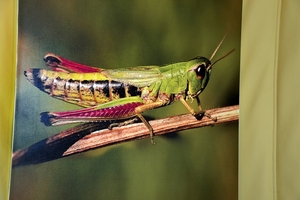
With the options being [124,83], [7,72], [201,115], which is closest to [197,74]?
[201,115]

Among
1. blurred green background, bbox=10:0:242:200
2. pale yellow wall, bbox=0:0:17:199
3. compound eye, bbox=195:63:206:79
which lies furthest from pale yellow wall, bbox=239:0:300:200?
pale yellow wall, bbox=0:0:17:199

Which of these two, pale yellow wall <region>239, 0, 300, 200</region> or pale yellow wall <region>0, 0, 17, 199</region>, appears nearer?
pale yellow wall <region>0, 0, 17, 199</region>

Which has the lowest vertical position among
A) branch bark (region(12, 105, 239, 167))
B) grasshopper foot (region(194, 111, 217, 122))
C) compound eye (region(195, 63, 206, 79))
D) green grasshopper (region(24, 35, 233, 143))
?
branch bark (region(12, 105, 239, 167))

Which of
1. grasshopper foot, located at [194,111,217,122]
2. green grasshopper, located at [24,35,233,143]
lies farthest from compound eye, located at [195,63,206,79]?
grasshopper foot, located at [194,111,217,122]

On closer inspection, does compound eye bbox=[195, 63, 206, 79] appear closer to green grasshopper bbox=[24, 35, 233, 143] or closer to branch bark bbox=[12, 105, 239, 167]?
green grasshopper bbox=[24, 35, 233, 143]

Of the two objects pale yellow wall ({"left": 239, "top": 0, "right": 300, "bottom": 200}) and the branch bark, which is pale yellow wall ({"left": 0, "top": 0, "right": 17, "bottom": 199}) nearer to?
the branch bark

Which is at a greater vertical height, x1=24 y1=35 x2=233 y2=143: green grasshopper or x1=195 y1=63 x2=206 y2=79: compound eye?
x1=195 y1=63 x2=206 y2=79: compound eye

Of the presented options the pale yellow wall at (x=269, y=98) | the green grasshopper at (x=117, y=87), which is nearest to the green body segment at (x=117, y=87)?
the green grasshopper at (x=117, y=87)
